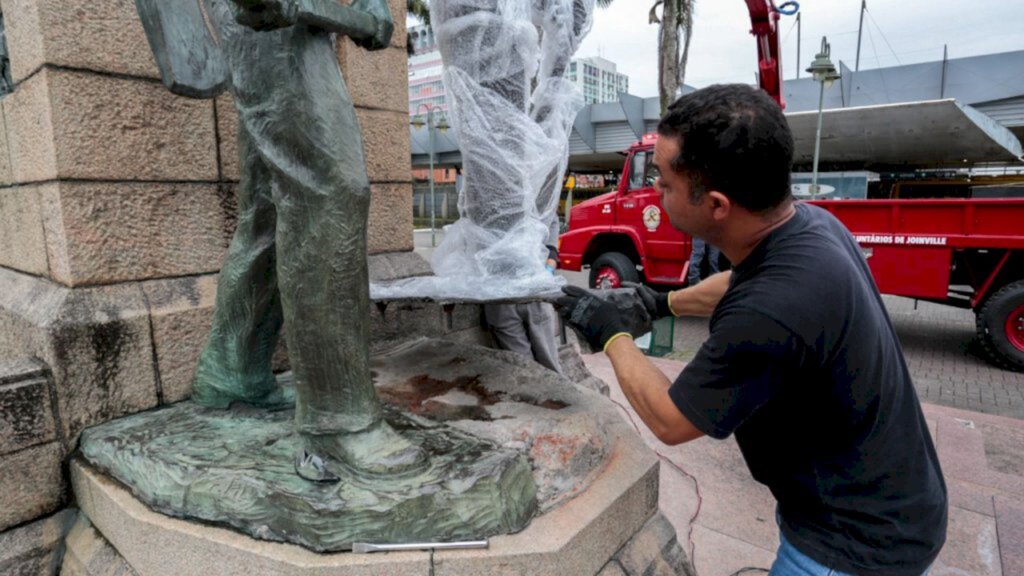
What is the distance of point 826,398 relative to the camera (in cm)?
139

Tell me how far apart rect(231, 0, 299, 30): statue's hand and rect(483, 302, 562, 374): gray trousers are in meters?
2.30

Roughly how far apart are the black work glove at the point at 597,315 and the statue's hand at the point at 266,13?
1068 mm

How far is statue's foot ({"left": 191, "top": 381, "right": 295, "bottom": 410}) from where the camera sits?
226cm

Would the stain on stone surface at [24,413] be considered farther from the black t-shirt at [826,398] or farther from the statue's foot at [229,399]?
the black t-shirt at [826,398]

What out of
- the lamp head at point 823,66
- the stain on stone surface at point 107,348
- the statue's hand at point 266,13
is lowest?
the stain on stone surface at point 107,348

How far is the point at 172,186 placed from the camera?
240cm

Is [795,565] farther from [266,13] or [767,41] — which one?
[767,41]

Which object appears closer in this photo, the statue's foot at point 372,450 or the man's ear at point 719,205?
the man's ear at point 719,205

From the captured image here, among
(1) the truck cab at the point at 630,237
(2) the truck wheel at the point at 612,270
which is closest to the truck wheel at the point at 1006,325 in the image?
(1) the truck cab at the point at 630,237

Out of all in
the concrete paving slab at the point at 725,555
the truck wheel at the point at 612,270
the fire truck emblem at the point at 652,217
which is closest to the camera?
the concrete paving slab at the point at 725,555

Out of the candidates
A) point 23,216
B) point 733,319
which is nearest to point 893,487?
point 733,319

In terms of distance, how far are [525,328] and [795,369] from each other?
243cm

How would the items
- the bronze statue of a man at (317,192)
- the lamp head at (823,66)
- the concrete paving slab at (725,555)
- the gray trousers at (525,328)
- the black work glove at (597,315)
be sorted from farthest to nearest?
1. the lamp head at (823,66)
2. the gray trousers at (525,328)
3. the concrete paving slab at (725,555)
4. the black work glove at (597,315)
5. the bronze statue of a man at (317,192)

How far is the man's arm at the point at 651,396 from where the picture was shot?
1495mm
